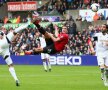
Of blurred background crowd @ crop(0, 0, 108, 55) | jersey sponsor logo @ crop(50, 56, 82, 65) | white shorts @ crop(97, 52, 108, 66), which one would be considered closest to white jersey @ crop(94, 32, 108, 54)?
white shorts @ crop(97, 52, 108, 66)

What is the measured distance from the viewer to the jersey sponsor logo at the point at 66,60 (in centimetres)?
4019

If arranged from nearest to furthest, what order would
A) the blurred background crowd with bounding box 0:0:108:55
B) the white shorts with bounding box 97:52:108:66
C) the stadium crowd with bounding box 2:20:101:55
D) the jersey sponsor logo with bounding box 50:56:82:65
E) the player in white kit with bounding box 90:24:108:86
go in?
the player in white kit with bounding box 90:24:108:86 → the white shorts with bounding box 97:52:108:66 → the jersey sponsor logo with bounding box 50:56:82:65 → the stadium crowd with bounding box 2:20:101:55 → the blurred background crowd with bounding box 0:0:108:55

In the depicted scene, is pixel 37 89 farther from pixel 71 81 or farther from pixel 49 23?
pixel 49 23

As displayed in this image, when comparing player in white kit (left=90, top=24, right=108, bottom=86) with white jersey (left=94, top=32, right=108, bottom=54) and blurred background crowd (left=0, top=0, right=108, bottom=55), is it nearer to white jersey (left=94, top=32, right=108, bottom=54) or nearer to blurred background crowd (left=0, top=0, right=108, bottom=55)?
white jersey (left=94, top=32, right=108, bottom=54)

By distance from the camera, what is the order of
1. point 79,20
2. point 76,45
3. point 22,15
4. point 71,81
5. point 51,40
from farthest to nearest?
point 22,15 → point 79,20 → point 76,45 → point 71,81 → point 51,40

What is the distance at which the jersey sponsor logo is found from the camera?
40.2 meters

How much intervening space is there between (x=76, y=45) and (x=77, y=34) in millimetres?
1886

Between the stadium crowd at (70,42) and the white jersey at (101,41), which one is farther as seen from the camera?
the stadium crowd at (70,42)

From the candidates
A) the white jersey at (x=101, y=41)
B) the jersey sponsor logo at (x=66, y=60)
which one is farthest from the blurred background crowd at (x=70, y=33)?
the white jersey at (x=101, y=41)

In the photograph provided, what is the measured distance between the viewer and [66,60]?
40750mm

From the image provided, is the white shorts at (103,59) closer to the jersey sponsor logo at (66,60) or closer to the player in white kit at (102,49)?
the player in white kit at (102,49)

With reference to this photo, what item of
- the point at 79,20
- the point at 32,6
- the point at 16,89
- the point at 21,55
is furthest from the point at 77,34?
the point at 16,89

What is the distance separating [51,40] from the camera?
20484 millimetres

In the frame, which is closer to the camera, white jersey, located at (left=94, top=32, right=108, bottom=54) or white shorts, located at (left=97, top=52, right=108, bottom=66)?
white jersey, located at (left=94, top=32, right=108, bottom=54)
